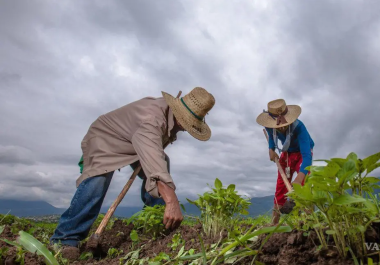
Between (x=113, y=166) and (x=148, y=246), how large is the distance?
1.08m

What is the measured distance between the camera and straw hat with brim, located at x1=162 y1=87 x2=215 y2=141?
3.56 meters

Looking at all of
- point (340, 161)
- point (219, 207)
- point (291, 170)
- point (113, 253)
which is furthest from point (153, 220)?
point (291, 170)

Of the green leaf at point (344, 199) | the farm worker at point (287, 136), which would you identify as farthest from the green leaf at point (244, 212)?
the farm worker at point (287, 136)

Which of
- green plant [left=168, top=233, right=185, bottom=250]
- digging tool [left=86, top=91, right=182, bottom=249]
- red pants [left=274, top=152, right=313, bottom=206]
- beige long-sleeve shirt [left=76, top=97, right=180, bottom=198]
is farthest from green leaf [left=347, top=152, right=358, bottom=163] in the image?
red pants [left=274, top=152, right=313, bottom=206]

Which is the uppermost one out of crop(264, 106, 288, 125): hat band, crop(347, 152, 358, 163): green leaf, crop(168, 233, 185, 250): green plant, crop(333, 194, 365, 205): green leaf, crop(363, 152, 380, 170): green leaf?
crop(264, 106, 288, 125): hat band

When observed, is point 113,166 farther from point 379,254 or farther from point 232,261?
point 379,254

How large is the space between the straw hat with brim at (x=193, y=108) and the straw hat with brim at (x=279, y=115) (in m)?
1.50

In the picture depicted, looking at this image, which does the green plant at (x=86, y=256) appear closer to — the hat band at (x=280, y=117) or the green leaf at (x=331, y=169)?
the green leaf at (x=331, y=169)

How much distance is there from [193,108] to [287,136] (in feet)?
6.07

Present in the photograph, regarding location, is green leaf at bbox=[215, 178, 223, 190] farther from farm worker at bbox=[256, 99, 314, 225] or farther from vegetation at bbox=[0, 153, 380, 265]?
farm worker at bbox=[256, 99, 314, 225]

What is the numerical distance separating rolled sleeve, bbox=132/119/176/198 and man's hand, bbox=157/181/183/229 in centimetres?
6

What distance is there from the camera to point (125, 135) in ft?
12.1

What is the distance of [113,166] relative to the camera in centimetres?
366

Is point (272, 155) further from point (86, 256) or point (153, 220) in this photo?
point (86, 256)
